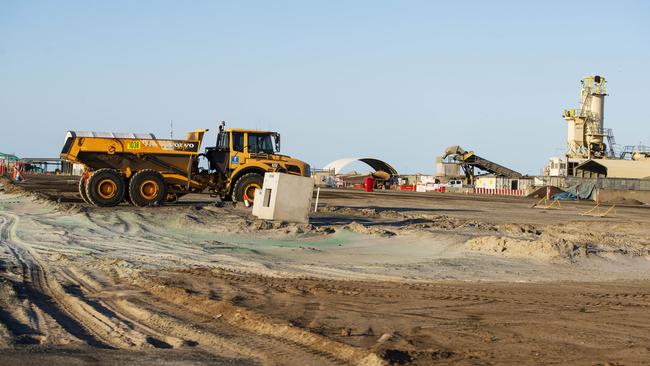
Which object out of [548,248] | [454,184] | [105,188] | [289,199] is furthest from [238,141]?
[454,184]

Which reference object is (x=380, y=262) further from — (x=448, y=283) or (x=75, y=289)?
(x=75, y=289)

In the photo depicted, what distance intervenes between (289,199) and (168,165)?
7169mm

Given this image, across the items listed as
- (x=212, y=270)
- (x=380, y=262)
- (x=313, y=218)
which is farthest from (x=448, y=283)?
(x=313, y=218)

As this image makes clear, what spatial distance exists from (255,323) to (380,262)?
20.8 ft

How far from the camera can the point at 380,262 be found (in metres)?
14.2

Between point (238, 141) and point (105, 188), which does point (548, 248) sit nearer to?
point (238, 141)

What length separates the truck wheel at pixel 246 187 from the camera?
86.3 feet

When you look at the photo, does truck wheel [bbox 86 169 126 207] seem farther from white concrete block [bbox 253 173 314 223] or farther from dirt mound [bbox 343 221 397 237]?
dirt mound [bbox 343 221 397 237]

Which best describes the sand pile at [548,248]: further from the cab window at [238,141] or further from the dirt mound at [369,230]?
the cab window at [238,141]

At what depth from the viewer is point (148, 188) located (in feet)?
83.4

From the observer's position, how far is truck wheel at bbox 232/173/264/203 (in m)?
26.3

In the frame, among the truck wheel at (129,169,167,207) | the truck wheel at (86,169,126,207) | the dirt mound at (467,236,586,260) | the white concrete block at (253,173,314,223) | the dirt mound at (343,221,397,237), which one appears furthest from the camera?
the truck wheel at (129,169,167,207)

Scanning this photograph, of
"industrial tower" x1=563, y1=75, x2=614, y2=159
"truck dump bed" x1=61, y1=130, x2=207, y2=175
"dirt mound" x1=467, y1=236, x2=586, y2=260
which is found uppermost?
"industrial tower" x1=563, y1=75, x2=614, y2=159

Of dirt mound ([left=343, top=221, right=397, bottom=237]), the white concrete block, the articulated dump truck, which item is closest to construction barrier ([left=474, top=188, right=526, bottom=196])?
the articulated dump truck
